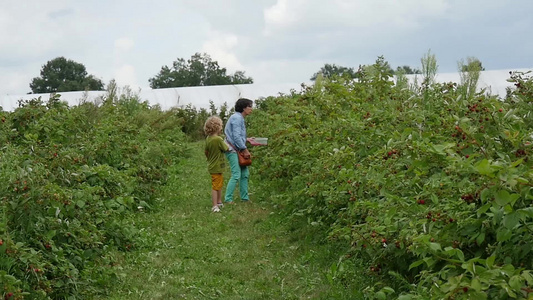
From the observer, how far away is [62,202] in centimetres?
571

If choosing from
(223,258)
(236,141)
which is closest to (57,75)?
(236,141)

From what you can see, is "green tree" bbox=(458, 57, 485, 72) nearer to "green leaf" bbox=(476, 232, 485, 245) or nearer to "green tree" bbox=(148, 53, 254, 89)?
"green leaf" bbox=(476, 232, 485, 245)

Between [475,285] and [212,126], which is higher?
[212,126]

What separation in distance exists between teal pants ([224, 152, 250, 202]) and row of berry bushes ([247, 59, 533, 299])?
3.66 feet

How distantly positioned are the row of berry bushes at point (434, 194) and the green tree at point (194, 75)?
5085cm

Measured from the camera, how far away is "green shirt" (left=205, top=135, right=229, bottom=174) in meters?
9.84

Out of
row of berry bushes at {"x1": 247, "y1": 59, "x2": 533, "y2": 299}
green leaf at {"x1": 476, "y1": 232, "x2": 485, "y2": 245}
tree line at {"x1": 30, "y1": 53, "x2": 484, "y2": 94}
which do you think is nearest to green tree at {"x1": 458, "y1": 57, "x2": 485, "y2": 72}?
row of berry bushes at {"x1": 247, "y1": 59, "x2": 533, "y2": 299}

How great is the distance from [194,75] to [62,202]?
54.7 meters

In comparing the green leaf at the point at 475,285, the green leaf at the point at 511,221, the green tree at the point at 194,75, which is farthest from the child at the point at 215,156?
the green tree at the point at 194,75

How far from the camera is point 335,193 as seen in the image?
6.69m

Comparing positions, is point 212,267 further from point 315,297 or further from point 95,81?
point 95,81

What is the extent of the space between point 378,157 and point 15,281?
113 inches

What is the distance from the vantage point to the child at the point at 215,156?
979 cm

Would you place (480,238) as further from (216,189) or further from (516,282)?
(216,189)
